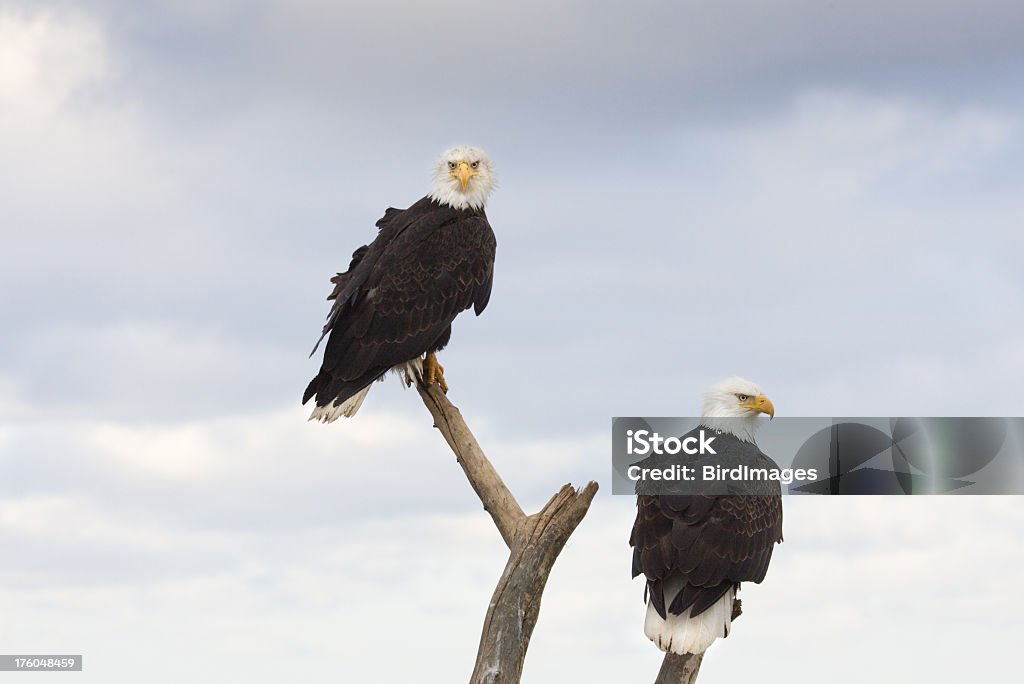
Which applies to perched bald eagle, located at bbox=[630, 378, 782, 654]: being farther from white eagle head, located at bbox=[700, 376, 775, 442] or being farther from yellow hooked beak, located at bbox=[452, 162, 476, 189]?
yellow hooked beak, located at bbox=[452, 162, 476, 189]

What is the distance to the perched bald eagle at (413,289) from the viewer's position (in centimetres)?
1346

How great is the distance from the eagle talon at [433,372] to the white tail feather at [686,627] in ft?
11.5

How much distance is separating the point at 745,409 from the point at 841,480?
115 cm

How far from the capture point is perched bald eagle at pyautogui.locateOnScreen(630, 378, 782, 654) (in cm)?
1116

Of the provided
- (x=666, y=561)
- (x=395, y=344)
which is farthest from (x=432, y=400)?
(x=666, y=561)

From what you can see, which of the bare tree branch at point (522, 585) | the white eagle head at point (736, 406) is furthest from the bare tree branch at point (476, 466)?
the white eagle head at point (736, 406)

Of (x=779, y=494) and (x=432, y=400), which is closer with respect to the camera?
(x=779, y=494)

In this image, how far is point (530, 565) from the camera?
1208 centimetres

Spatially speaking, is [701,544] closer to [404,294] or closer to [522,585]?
[522,585]

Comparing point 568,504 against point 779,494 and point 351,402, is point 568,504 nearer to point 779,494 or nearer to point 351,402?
point 779,494

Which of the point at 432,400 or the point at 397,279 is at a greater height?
the point at 397,279

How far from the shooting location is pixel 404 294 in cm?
1365

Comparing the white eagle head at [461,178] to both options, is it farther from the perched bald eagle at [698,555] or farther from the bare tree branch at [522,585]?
the perched bald eagle at [698,555]

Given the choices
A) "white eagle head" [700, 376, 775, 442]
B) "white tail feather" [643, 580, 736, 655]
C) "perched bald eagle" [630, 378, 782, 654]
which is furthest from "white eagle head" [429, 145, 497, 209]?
"white tail feather" [643, 580, 736, 655]
